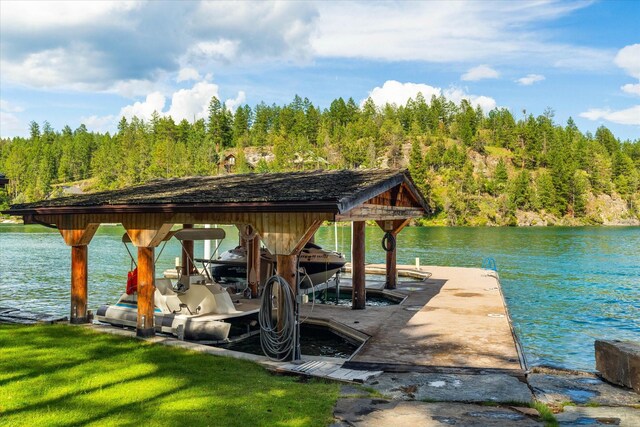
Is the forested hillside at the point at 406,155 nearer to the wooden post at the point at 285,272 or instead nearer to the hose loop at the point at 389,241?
the hose loop at the point at 389,241

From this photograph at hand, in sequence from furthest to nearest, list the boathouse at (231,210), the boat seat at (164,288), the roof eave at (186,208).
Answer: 1. the boat seat at (164,288)
2. the boathouse at (231,210)
3. the roof eave at (186,208)

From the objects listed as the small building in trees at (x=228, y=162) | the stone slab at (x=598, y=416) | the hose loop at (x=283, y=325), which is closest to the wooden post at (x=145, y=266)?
the hose loop at (x=283, y=325)

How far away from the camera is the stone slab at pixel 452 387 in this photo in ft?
29.9

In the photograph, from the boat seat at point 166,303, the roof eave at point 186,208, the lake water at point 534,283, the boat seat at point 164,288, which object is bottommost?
the lake water at point 534,283

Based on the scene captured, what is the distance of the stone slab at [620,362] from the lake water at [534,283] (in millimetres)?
5007

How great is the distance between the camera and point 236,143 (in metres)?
168

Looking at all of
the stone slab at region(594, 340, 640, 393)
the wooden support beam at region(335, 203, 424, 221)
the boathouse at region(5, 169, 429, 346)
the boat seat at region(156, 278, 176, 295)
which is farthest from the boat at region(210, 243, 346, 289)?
the stone slab at region(594, 340, 640, 393)

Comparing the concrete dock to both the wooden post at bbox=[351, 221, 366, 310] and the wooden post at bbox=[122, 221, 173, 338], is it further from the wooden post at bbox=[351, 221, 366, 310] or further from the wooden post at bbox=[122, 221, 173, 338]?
the wooden post at bbox=[122, 221, 173, 338]

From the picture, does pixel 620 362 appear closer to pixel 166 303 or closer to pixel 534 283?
pixel 166 303

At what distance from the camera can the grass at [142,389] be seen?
7.71 m

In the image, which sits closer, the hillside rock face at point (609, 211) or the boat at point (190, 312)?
the boat at point (190, 312)

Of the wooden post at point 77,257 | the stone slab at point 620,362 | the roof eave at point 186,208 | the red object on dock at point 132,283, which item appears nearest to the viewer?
the stone slab at point 620,362

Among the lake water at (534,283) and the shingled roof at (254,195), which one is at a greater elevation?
the shingled roof at (254,195)

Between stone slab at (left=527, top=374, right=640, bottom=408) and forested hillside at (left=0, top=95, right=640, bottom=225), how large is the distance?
4356 inches
